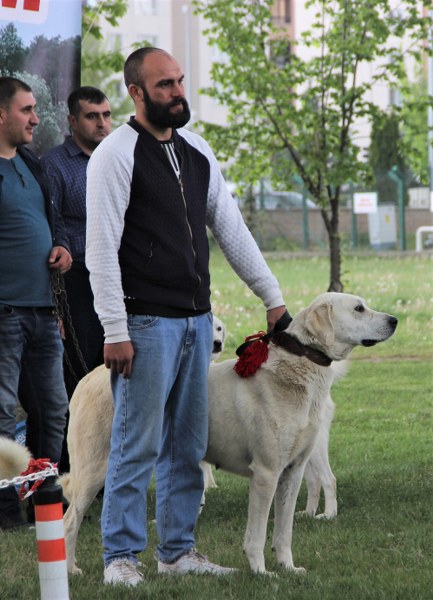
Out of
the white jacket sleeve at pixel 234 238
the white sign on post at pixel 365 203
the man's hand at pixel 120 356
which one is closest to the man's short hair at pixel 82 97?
the white jacket sleeve at pixel 234 238

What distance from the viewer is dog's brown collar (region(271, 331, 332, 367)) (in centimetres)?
488

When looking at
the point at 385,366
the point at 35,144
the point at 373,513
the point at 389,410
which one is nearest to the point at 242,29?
the point at 385,366

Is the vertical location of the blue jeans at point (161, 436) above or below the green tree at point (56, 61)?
below

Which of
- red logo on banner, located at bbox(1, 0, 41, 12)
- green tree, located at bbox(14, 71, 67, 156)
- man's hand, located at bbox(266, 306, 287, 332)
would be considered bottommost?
man's hand, located at bbox(266, 306, 287, 332)

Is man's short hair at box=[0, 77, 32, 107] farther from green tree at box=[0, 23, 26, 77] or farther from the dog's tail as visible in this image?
the dog's tail

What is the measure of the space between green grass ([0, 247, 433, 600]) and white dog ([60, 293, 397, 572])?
28 centimetres

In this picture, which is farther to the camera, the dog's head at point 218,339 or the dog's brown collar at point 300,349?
the dog's head at point 218,339

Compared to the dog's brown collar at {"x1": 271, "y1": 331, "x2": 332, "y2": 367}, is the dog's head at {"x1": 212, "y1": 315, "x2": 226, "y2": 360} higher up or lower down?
lower down

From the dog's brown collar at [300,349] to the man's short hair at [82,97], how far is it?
243 cm

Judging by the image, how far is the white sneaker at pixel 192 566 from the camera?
186 inches

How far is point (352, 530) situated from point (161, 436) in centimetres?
156

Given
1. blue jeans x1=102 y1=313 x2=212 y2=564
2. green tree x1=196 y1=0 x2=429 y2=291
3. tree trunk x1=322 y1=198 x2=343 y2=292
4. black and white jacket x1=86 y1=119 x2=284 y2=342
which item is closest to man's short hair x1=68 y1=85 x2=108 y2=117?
black and white jacket x1=86 y1=119 x2=284 y2=342

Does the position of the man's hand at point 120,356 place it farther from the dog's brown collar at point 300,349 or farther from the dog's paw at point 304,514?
the dog's paw at point 304,514

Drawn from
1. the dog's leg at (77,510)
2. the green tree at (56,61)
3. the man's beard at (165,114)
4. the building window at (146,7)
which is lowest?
the dog's leg at (77,510)
